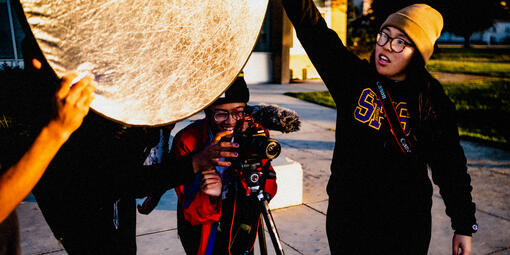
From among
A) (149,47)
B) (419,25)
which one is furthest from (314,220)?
(149,47)

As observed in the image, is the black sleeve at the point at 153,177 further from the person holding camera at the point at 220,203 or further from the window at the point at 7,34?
the window at the point at 7,34

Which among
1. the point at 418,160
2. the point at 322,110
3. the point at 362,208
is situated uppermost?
the point at 418,160

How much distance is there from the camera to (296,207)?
381 centimetres

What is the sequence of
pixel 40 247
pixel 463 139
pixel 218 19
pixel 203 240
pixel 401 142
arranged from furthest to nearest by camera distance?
pixel 463 139 → pixel 40 247 → pixel 203 240 → pixel 401 142 → pixel 218 19

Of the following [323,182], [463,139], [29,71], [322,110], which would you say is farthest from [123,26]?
[322,110]

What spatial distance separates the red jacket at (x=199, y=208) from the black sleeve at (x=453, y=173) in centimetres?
77

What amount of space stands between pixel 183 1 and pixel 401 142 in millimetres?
1127

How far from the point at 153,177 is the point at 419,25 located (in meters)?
1.27

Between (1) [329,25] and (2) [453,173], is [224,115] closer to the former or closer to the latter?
(2) [453,173]

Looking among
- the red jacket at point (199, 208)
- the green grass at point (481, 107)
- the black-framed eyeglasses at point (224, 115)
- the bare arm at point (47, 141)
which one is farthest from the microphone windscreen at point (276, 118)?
the green grass at point (481, 107)

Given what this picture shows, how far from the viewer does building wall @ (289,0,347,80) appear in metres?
13.3

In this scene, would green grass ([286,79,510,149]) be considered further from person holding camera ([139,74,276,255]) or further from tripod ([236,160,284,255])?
tripod ([236,160,284,255])

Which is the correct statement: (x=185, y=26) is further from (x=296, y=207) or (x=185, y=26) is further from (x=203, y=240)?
(x=296, y=207)

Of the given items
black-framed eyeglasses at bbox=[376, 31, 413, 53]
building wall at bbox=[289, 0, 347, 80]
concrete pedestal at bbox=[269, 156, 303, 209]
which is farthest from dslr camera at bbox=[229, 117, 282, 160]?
building wall at bbox=[289, 0, 347, 80]
